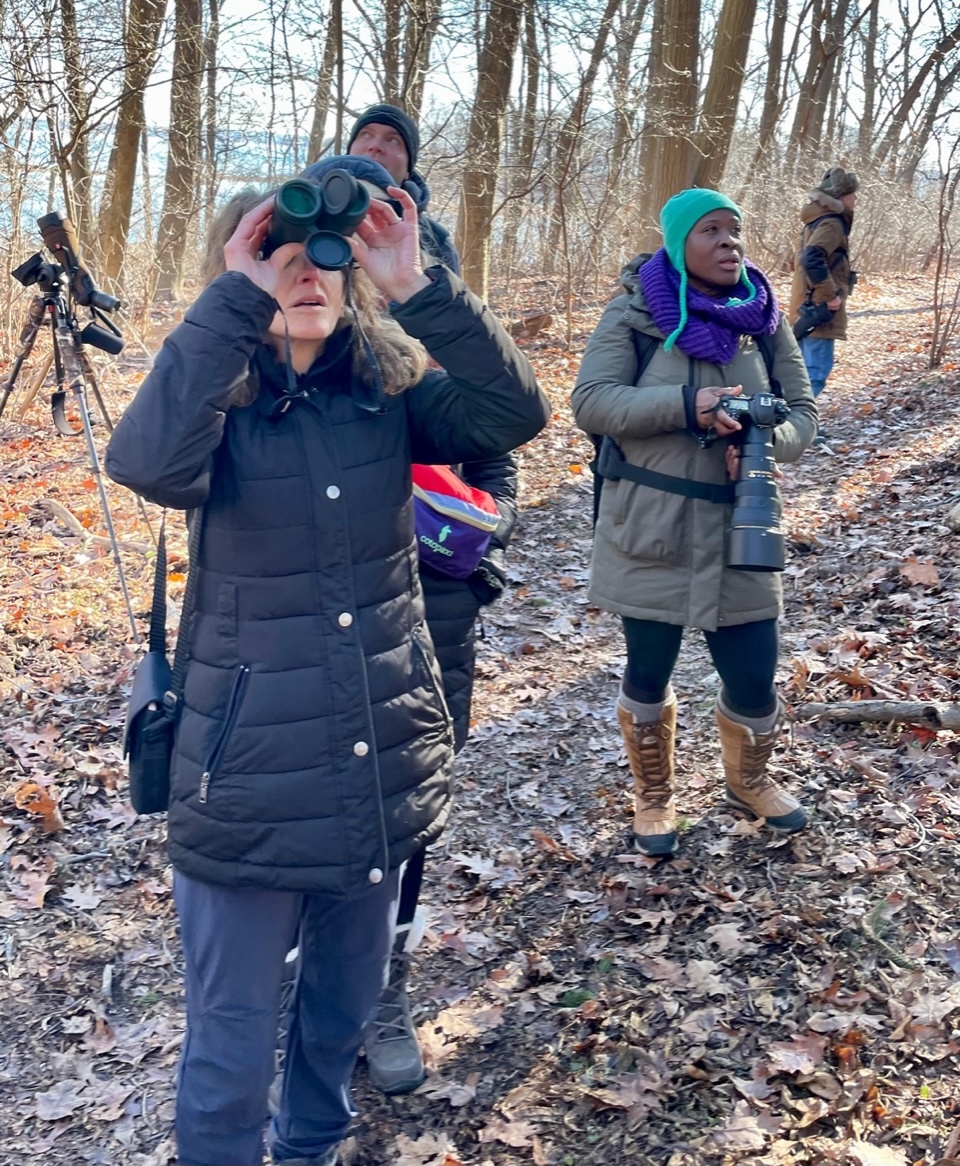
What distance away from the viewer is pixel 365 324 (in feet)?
6.98

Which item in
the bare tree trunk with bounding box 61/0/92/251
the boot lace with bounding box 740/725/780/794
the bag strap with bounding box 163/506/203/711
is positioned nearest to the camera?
the bag strap with bounding box 163/506/203/711

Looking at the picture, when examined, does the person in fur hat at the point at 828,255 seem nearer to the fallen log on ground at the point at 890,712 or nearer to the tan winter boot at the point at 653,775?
the fallen log on ground at the point at 890,712

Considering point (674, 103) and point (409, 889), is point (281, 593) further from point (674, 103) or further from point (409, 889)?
point (674, 103)

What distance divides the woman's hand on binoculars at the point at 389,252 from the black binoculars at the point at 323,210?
0.15 metres

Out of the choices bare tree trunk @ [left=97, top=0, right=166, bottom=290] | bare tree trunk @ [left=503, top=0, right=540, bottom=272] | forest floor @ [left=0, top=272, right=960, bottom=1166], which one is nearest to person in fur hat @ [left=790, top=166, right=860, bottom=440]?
forest floor @ [left=0, top=272, right=960, bottom=1166]

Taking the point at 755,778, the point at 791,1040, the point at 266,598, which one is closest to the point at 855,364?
the point at 755,778

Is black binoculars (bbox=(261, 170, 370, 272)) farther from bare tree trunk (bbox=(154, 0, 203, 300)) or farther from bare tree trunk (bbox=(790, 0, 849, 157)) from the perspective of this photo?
bare tree trunk (bbox=(790, 0, 849, 157))

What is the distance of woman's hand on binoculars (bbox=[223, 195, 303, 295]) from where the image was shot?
1925 mm

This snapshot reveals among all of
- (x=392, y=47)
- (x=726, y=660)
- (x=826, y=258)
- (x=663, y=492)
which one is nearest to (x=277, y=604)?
(x=663, y=492)

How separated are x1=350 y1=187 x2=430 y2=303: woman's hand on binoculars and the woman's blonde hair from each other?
87 millimetres

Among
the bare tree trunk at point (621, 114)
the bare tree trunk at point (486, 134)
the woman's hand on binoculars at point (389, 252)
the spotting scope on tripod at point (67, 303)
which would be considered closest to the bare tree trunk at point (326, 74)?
the bare tree trunk at point (486, 134)

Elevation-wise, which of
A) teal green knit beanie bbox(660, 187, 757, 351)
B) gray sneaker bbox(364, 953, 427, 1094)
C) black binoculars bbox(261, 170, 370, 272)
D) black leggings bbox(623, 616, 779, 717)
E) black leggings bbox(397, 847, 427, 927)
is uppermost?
teal green knit beanie bbox(660, 187, 757, 351)

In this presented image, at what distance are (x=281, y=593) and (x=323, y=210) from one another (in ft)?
2.40

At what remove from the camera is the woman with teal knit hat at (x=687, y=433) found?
316 centimetres
